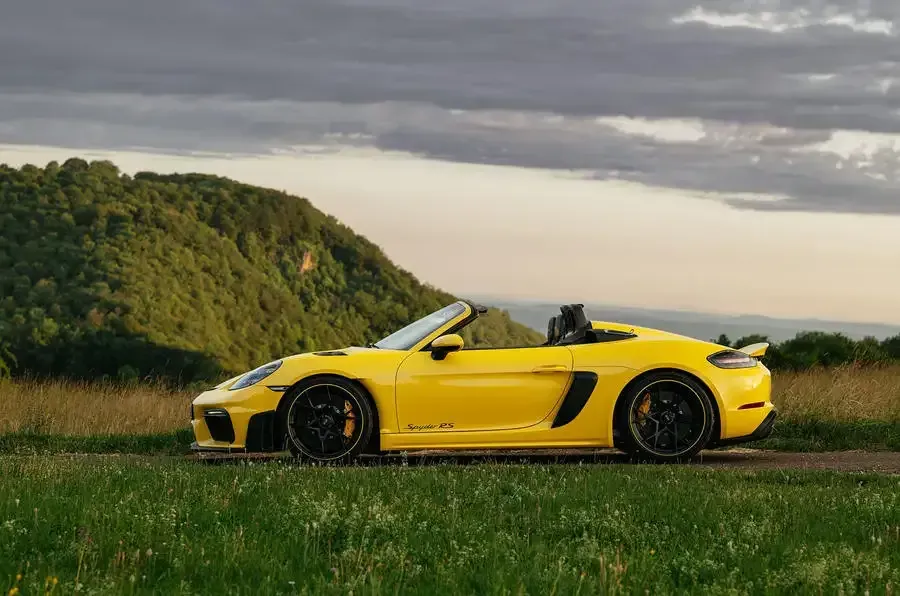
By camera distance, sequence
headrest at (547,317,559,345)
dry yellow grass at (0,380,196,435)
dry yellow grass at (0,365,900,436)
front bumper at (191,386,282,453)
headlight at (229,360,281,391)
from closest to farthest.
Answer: front bumper at (191,386,282,453) < headlight at (229,360,281,391) < headrest at (547,317,559,345) < dry yellow grass at (0,365,900,436) < dry yellow grass at (0,380,196,435)

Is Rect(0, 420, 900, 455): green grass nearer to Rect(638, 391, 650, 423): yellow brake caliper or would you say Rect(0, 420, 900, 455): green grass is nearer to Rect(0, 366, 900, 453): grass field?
Rect(0, 366, 900, 453): grass field

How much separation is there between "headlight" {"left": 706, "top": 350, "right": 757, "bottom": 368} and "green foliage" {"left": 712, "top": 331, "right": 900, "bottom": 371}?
629 inches

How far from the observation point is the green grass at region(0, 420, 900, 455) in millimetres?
15016

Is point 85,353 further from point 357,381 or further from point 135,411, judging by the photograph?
point 357,381

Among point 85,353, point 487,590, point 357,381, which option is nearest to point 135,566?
point 487,590

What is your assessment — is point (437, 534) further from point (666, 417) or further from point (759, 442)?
point (759, 442)

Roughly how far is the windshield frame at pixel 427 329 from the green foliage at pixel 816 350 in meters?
16.8

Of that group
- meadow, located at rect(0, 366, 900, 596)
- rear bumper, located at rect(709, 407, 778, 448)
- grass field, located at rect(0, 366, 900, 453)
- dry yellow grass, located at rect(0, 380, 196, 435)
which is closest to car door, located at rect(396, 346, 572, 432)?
meadow, located at rect(0, 366, 900, 596)

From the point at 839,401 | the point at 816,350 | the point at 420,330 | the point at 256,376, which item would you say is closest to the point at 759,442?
the point at 839,401

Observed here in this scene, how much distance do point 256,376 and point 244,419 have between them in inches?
17.3

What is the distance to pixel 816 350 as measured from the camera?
32.5m

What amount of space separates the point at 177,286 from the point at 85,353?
23.9 metres

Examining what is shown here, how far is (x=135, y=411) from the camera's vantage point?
19469 millimetres

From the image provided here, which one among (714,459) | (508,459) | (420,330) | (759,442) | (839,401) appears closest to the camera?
(420,330)
